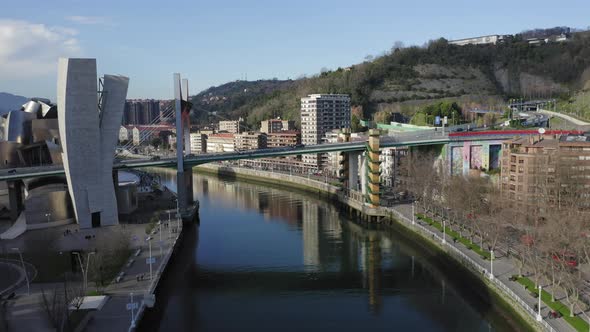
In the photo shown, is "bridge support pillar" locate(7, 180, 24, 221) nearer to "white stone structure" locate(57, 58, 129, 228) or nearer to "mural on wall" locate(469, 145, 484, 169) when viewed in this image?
"white stone structure" locate(57, 58, 129, 228)

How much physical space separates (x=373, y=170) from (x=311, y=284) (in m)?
8.86

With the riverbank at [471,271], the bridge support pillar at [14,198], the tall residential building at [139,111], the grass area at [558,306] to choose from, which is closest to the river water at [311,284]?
the riverbank at [471,271]

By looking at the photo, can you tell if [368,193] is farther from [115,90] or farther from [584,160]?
[115,90]

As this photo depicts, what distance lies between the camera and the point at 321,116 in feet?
131

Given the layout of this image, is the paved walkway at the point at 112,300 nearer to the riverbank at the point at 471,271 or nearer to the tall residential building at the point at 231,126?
the riverbank at the point at 471,271

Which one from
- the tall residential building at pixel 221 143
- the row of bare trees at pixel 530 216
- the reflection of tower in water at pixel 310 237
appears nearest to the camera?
the row of bare trees at pixel 530 216

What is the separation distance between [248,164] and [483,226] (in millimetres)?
26595

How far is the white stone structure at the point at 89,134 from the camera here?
1700 centimetres

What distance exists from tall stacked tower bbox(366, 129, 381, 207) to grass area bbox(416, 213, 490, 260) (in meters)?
2.49

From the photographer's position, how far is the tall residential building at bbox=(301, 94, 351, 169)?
39.5 m

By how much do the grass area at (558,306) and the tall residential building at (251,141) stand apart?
3050 centimetres

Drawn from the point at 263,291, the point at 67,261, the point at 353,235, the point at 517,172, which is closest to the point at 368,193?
the point at 353,235

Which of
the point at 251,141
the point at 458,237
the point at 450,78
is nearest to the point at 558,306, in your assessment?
the point at 458,237

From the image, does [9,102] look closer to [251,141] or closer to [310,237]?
[251,141]
